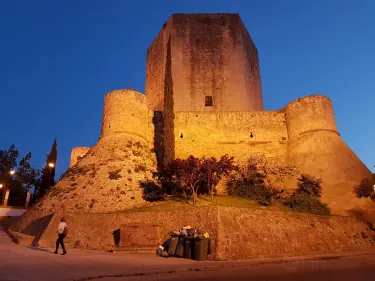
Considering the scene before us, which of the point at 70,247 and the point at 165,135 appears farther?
the point at 165,135

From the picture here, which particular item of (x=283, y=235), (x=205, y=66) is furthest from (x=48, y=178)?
(x=283, y=235)

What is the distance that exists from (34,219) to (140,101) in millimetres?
10768

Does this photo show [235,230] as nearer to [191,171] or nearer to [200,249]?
A: [200,249]

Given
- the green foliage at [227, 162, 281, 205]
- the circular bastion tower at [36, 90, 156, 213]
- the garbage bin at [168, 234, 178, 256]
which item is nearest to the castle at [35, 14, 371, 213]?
the circular bastion tower at [36, 90, 156, 213]

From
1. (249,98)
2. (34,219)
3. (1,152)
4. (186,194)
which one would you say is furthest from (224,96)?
(1,152)

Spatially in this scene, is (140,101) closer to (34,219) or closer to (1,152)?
(34,219)

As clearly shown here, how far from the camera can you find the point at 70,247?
42.1ft

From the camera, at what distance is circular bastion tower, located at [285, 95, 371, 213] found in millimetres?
18750

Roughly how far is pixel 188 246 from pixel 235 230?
2183 millimetres

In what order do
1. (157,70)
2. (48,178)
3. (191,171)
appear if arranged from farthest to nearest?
(48,178), (157,70), (191,171)

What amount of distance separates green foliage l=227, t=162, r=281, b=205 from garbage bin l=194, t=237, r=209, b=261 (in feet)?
24.1

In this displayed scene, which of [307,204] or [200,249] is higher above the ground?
[307,204]

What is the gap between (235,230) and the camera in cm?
1264

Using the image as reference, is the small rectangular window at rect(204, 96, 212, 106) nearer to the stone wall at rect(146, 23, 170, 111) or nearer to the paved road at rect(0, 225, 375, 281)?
the stone wall at rect(146, 23, 170, 111)
